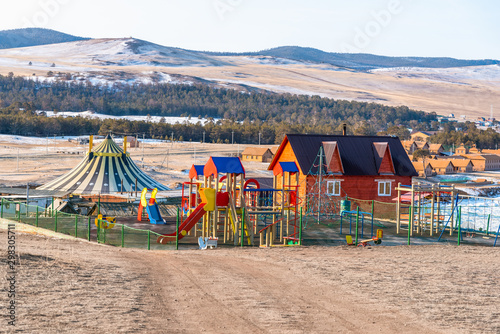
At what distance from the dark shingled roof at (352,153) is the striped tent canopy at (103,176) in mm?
8218

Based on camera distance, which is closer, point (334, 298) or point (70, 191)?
point (334, 298)

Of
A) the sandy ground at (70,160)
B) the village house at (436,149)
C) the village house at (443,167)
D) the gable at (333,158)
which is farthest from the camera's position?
the village house at (436,149)

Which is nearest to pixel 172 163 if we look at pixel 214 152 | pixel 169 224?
pixel 214 152

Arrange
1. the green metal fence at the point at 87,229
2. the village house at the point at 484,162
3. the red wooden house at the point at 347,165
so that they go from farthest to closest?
the village house at the point at 484,162 < the red wooden house at the point at 347,165 < the green metal fence at the point at 87,229

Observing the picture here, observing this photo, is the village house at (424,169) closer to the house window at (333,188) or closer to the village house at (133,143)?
the village house at (133,143)

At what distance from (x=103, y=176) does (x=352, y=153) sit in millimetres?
14561

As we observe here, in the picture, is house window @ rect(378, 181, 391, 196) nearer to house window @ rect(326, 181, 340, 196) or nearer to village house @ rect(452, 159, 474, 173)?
house window @ rect(326, 181, 340, 196)

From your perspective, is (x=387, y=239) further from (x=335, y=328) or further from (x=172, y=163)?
(x=172, y=163)

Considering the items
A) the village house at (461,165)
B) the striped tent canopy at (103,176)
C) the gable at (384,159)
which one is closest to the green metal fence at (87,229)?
the striped tent canopy at (103,176)

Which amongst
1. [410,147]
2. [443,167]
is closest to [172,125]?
[410,147]

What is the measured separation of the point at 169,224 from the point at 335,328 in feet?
60.6

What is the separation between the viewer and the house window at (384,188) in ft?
121

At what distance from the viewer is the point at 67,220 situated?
2559cm

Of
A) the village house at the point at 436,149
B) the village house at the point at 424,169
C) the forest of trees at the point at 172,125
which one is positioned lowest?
the village house at the point at 424,169
